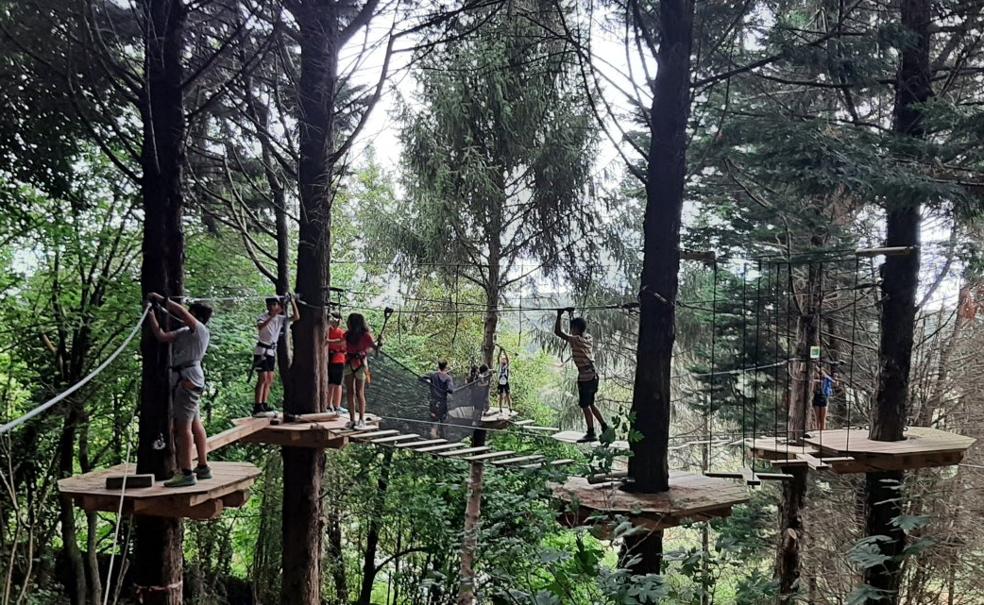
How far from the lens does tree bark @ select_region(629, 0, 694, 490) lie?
11.7ft

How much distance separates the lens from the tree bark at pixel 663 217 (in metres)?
3.55

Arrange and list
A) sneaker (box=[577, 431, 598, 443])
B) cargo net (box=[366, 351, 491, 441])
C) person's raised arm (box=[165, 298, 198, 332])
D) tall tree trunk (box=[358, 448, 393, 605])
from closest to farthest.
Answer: person's raised arm (box=[165, 298, 198, 332]) < sneaker (box=[577, 431, 598, 443]) < cargo net (box=[366, 351, 491, 441]) < tall tree trunk (box=[358, 448, 393, 605])

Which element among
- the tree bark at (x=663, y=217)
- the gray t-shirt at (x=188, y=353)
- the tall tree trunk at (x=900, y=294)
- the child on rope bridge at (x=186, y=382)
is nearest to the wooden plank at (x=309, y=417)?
the child on rope bridge at (x=186, y=382)

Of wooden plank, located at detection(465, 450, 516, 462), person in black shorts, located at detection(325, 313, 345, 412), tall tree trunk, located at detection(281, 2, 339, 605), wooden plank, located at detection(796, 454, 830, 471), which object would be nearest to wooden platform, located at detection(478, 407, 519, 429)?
person in black shorts, located at detection(325, 313, 345, 412)

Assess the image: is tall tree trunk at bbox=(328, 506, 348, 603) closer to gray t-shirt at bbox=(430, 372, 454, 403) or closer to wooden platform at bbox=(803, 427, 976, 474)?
gray t-shirt at bbox=(430, 372, 454, 403)

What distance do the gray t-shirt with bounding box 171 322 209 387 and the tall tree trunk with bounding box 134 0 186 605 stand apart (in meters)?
0.04

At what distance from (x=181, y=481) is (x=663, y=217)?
2.66 m

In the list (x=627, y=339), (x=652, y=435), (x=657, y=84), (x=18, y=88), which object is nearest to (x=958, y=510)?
(x=627, y=339)

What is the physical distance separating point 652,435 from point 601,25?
2.75m

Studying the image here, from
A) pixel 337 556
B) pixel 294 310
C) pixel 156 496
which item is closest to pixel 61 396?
pixel 156 496

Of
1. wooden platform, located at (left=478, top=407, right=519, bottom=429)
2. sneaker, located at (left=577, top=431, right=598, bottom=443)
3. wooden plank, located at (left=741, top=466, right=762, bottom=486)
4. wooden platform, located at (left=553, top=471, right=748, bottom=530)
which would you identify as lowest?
wooden platform, located at (left=478, top=407, right=519, bottom=429)

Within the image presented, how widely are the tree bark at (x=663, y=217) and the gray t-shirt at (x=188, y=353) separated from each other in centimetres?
216

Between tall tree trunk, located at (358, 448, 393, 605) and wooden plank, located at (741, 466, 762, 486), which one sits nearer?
wooden plank, located at (741, 466, 762, 486)

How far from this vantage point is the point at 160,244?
325cm
